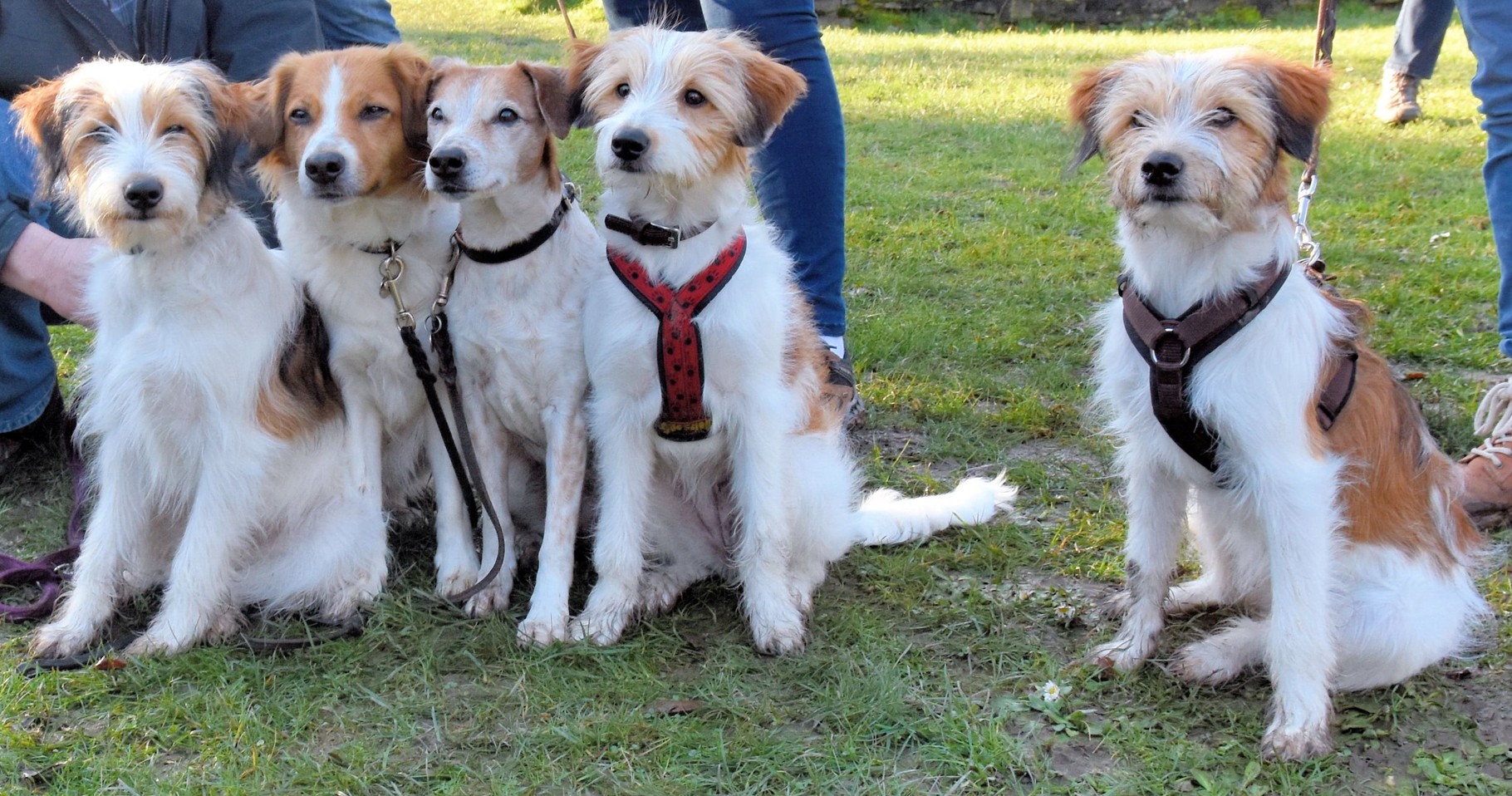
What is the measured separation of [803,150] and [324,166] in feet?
5.68

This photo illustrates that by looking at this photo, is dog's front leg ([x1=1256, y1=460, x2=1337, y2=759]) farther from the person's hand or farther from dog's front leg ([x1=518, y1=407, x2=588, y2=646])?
the person's hand

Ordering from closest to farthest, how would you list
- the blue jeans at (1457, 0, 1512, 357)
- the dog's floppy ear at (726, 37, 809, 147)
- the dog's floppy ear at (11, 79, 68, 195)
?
the dog's floppy ear at (11, 79, 68, 195) → the dog's floppy ear at (726, 37, 809, 147) → the blue jeans at (1457, 0, 1512, 357)

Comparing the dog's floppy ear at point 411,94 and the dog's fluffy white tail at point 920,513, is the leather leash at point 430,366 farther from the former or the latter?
the dog's fluffy white tail at point 920,513

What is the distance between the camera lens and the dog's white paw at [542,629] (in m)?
3.27

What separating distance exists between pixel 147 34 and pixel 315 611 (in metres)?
2.37

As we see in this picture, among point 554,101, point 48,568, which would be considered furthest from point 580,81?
point 48,568

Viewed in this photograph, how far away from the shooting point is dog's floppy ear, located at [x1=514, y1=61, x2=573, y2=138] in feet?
10.8

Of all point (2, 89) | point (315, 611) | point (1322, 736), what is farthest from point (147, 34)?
point (1322, 736)

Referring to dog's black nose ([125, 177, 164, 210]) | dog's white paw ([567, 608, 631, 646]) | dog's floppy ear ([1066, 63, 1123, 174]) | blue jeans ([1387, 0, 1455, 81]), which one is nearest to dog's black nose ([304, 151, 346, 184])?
dog's black nose ([125, 177, 164, 210])

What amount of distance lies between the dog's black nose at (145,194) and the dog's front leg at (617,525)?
4.24ft

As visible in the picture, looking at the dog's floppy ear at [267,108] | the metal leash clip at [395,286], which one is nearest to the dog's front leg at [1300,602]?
the metal leash clip at [395,286]

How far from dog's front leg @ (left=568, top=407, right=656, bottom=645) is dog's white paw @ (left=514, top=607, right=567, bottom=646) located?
34 mm

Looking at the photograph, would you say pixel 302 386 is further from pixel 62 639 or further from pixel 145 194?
pixel 62 639

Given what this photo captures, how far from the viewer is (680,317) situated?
3168mm
